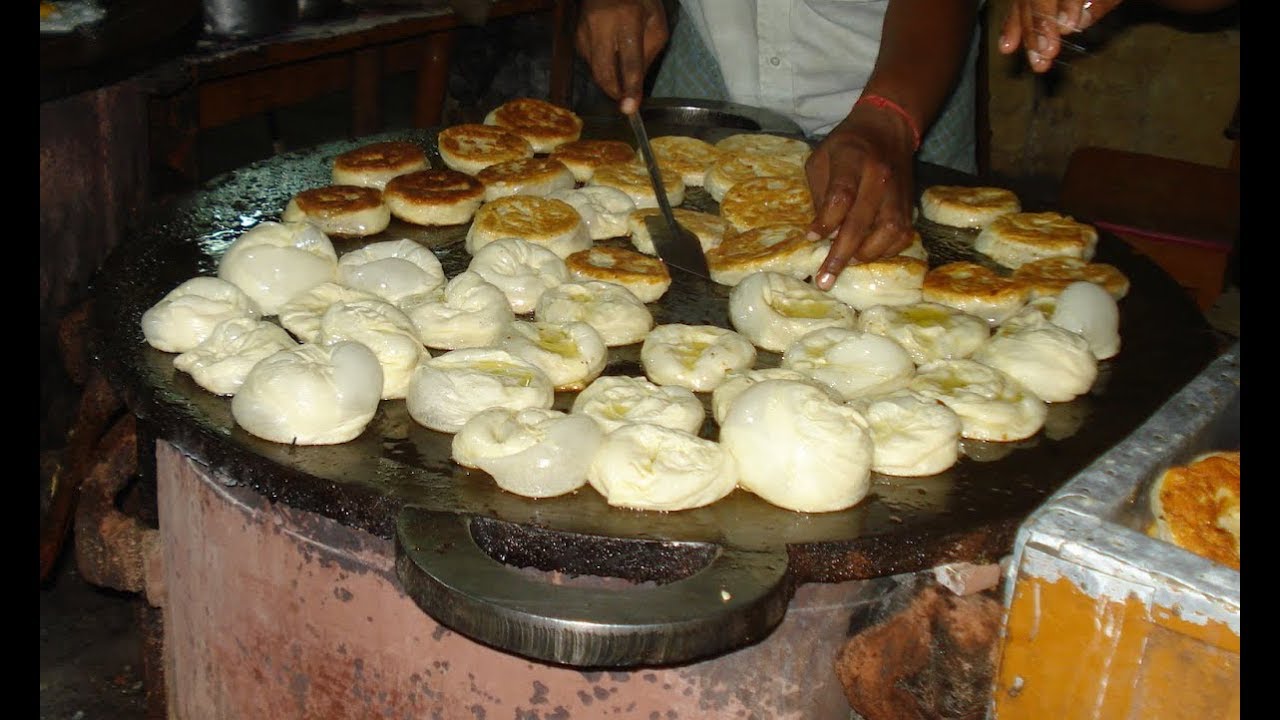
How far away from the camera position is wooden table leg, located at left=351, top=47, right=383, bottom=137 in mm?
5461

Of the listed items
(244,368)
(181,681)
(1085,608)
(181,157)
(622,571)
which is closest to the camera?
(1085,608)

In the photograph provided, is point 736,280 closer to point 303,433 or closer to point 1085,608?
point 303,433

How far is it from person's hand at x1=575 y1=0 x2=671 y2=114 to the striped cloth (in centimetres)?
57

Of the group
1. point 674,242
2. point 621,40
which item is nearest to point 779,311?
point 674,242

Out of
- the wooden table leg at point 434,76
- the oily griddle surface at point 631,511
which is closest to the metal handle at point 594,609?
the oily griddle surface at point 631,511

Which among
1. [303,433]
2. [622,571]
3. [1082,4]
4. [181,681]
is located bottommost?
[181,681]

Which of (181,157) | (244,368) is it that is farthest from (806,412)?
(181,157)

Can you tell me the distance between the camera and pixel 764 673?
1.92m

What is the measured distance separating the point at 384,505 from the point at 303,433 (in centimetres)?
26

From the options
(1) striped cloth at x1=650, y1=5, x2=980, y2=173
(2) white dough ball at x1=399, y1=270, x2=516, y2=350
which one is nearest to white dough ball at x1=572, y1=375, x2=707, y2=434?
(2) white dough ball at x1=399, y1=270, x2=516, y2=350

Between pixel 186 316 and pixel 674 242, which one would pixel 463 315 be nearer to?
pixel 186 316

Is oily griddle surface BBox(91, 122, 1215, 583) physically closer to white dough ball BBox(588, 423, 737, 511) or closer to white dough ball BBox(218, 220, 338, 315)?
white dough ball BBox(588, 423, 737, 511)

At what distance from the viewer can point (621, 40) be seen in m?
3.42

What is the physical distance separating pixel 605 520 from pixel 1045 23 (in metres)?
1.56
